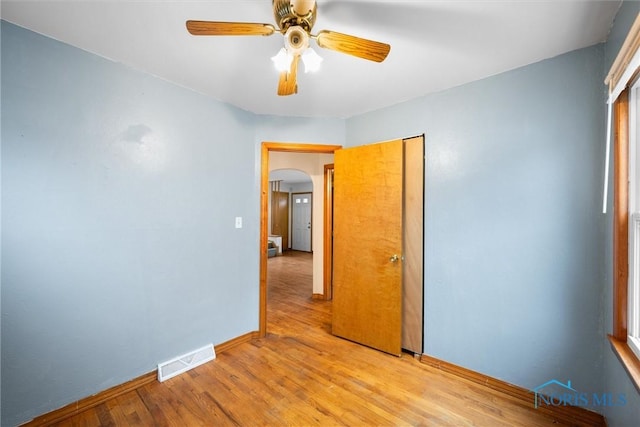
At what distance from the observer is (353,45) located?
4.05 ft

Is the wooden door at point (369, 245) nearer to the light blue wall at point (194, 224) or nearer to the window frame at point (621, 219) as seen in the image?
the light blue wall at point (194, 224)

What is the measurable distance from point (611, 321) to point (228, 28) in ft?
8.07

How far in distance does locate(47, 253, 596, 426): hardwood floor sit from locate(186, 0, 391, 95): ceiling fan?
2.05m

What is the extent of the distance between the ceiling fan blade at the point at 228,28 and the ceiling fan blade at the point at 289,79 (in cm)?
20

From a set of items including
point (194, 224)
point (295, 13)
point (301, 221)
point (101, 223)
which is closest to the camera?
point (295, 13)

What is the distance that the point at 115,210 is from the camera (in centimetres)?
182

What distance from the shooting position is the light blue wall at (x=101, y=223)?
1.48 meters

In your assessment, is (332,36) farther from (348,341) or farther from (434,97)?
(348,341)

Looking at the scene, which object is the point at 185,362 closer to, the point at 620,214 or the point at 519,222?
the point at 519,222

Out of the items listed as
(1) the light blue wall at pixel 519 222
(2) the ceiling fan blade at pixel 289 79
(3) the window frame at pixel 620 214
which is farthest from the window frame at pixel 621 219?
(2) the ceiling fan blade at pixel 289 79

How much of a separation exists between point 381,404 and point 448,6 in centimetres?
235

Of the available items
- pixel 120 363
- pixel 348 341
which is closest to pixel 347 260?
pixel 348 341

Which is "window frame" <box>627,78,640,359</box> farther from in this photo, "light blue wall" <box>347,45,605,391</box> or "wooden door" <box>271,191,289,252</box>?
"wooden door" <box>271,191,289,252</box>

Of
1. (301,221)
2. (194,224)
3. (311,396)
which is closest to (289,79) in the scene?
(194,224)
